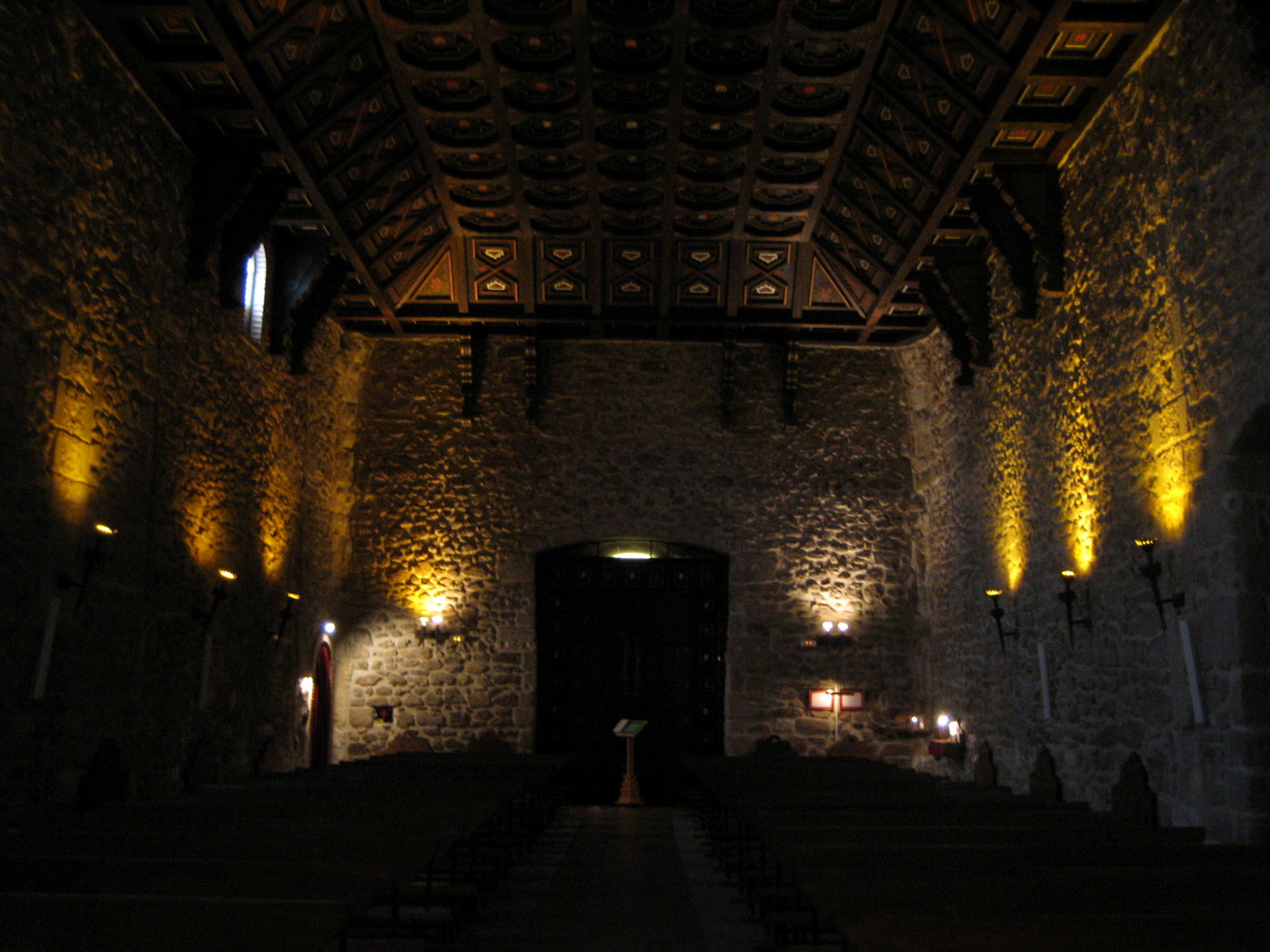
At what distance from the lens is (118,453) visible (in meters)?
10.0

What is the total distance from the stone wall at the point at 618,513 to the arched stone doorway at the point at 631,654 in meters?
0.34

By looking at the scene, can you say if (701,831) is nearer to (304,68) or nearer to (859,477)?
(859,477)

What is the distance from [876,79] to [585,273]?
5.80 meters

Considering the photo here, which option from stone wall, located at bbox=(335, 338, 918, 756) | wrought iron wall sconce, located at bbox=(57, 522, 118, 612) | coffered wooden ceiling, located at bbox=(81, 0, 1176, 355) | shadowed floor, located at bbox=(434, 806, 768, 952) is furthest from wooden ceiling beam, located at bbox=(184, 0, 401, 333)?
shadowed floor, located at bbox=(434, 806, 768, 952)

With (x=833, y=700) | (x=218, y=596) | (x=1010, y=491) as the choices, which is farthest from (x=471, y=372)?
(x=1010, y=491)

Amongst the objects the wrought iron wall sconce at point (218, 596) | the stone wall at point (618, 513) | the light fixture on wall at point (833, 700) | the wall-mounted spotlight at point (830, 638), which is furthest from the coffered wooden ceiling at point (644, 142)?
the light fixture on wall at point (833, 700)

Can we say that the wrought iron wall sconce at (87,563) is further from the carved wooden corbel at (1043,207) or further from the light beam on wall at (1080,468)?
the carved wooden corbel at (1043,207)

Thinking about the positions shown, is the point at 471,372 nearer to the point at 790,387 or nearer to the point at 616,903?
the point at 790,387

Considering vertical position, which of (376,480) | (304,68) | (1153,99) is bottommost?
(376,480)

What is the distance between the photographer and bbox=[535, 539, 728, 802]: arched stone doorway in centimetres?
1664

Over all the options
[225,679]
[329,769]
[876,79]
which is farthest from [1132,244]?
[225,679]

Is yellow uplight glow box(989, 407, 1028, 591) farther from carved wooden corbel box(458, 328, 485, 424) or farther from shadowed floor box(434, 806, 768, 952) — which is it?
carved wooden corbel box(458, 328, 485, 424)

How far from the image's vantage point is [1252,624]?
800 cm

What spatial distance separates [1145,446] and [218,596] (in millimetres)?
9398
